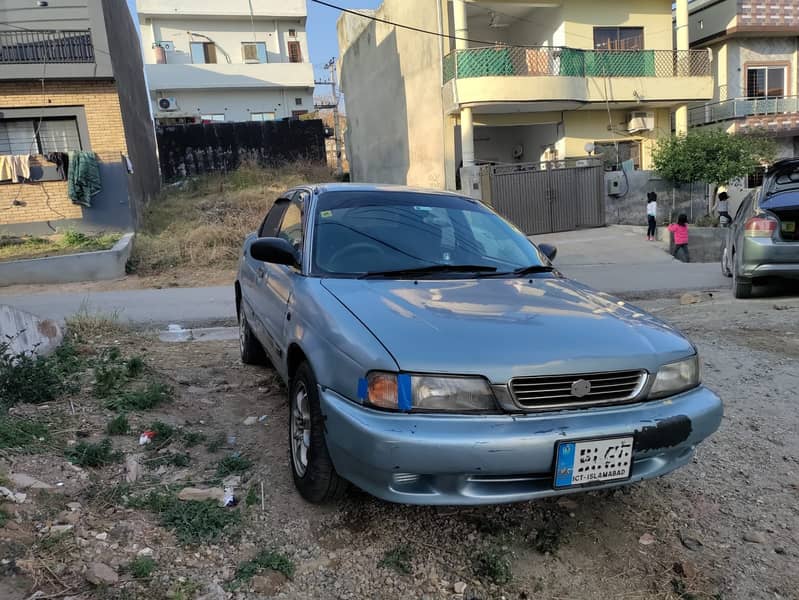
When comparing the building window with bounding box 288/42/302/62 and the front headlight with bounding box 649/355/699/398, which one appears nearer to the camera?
the front headlight with bounding box 649/355/699/398

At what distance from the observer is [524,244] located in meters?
4.04

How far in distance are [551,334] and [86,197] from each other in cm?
1336

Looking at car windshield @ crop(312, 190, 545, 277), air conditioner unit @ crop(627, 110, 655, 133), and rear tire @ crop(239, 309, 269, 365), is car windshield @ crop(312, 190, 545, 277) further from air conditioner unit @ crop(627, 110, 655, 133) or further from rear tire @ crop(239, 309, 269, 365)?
air conditioner unit @ crop(627, 110, 655, 133)

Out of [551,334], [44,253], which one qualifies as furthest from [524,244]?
[44,253]

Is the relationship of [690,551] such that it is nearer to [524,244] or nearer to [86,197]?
[524,244]

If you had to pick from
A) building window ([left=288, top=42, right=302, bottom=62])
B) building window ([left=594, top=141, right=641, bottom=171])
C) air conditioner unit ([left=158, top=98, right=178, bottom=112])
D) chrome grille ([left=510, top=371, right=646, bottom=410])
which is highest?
building window ([left=288, top=42, right=302, bottom=62])

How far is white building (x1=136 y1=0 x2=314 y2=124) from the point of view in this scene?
3130cm

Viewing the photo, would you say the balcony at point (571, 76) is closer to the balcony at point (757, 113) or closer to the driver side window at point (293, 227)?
the balcony at point (757, 113)

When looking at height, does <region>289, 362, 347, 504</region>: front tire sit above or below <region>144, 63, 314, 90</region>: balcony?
below

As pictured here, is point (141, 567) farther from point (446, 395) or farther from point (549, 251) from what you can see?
point (549, 251)

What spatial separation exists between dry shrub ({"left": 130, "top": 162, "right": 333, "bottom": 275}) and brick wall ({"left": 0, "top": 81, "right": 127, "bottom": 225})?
73.7 inches

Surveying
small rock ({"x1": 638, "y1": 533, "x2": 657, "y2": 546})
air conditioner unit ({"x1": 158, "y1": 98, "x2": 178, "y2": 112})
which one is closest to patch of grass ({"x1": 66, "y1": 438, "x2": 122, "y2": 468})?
small rock ({"x1": 638, "y1": 533, "x2": 657, "y2": 546})

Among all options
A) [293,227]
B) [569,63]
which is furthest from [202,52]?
[293,227]

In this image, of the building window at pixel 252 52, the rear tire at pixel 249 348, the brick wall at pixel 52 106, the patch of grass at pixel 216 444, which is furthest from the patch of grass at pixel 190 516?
the building window at pixel 252 52
